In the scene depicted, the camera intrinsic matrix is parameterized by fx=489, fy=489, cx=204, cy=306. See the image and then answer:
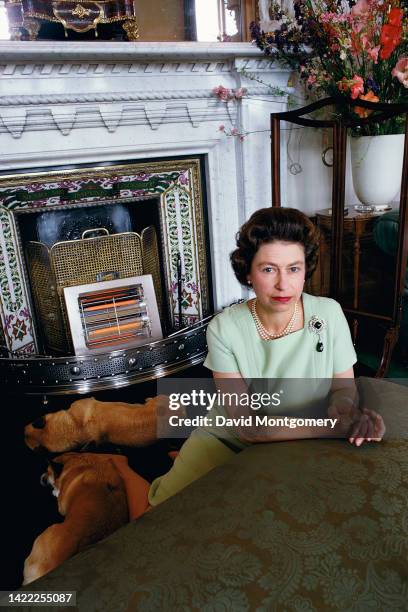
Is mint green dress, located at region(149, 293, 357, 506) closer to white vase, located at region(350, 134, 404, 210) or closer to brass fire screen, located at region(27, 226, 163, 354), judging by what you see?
white vase, located at region(350, 134, 404, 210)

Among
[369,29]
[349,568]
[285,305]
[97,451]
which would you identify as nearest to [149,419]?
[97,451]

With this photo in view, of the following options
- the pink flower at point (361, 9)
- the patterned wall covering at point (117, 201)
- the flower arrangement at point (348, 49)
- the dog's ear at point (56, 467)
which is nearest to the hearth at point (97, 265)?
the patterned wall covering at point (117, 201)

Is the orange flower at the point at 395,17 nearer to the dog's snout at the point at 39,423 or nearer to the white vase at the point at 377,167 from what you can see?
the white vase at the point at 377,167

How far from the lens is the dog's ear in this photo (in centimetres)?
172

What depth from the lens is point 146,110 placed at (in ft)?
7.08

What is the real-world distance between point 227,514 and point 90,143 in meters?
1.85

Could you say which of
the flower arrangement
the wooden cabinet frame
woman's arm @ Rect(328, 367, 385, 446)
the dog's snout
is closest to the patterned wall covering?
the dog's snout

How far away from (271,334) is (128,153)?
1454 millimetres

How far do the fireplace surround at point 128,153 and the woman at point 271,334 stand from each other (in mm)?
1148

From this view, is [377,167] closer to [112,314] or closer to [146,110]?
[146,110]

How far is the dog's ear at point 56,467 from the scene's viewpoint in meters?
1.72

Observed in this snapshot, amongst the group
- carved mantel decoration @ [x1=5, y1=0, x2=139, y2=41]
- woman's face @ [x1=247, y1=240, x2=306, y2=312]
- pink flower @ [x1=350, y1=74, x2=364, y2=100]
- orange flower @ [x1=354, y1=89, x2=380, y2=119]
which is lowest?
woman's face @ [x1=247, y1=240, x2=306, y2=312]

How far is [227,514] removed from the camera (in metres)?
0.65

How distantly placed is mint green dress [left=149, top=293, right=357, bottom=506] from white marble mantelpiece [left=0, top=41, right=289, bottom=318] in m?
1.37
